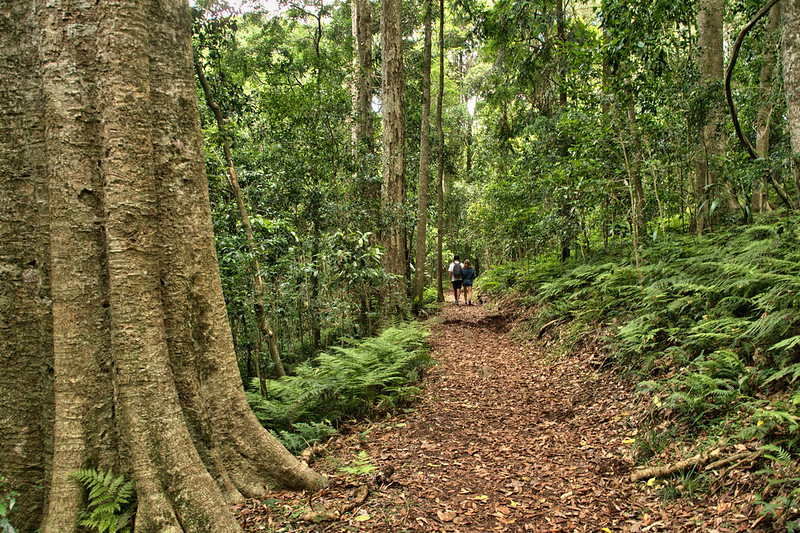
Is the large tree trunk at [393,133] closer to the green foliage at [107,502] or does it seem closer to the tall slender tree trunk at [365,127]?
the tall slender tree trunk at [365,127]

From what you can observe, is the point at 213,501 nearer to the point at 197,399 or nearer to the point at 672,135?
the point at 197,399

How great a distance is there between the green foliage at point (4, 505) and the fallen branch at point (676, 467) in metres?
4.14

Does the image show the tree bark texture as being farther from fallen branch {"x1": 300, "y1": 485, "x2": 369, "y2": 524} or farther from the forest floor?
fallen branch {"x1": 300, "y1": 485, "x2": 369, "y2": 524}

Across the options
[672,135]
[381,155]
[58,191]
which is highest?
[381,155]

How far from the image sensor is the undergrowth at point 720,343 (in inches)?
121

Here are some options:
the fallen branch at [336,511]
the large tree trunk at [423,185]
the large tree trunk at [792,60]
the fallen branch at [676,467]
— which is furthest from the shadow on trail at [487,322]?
the fallen branch at [336,511]

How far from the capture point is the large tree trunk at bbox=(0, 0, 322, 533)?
2680mm

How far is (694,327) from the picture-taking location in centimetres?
446

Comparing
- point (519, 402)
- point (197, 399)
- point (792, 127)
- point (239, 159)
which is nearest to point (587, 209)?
point (792, 127)

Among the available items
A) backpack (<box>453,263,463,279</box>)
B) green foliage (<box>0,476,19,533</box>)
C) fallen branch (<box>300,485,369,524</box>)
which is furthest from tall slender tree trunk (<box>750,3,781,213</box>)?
green foliage (<box>0,476,19,533</box>)

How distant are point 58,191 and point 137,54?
1.01m

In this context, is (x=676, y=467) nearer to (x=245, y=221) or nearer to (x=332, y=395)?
(x=332, y=395)

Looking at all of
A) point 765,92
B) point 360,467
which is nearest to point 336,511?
point 360,467

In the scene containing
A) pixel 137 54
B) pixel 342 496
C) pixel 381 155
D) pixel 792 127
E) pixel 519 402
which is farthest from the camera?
pixel 381 155
